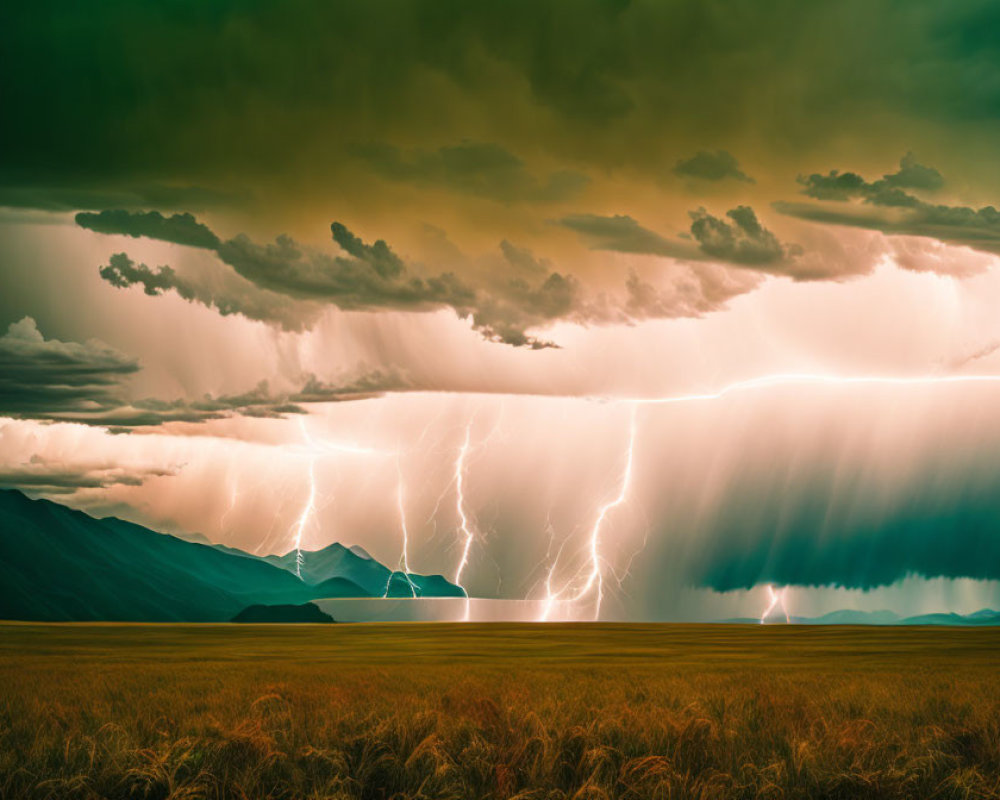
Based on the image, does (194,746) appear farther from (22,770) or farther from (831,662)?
(831,662)

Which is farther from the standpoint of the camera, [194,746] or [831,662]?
[831,662]

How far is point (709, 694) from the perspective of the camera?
67.4 ft

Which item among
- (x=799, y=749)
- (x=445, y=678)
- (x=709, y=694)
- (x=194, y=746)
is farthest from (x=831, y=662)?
(x=194, y=746)

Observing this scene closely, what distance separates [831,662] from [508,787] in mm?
33795

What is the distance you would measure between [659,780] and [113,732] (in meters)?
8.00

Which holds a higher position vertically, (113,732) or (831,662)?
(113,732)

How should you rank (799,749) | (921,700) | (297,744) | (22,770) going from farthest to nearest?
(921,700) → (297,744) → (799,749) → (22,770)

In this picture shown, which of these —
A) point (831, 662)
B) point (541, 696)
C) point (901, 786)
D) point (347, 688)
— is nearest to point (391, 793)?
point (901, 786)

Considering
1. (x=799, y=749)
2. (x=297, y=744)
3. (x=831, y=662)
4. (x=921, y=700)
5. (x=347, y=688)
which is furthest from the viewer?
(x=831, y=662)

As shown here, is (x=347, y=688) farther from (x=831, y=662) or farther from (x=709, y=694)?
(x=831, y=662)

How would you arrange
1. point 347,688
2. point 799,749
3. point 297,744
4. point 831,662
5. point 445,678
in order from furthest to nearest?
1. point 831,662
2. point 445,678
3. point 347,688
4. point 297,744
5. point 799,749

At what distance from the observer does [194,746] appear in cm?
1344

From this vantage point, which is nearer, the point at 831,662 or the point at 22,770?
the point at 22,770

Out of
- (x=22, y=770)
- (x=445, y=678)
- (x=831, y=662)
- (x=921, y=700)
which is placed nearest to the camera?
(x=22, y=770)
